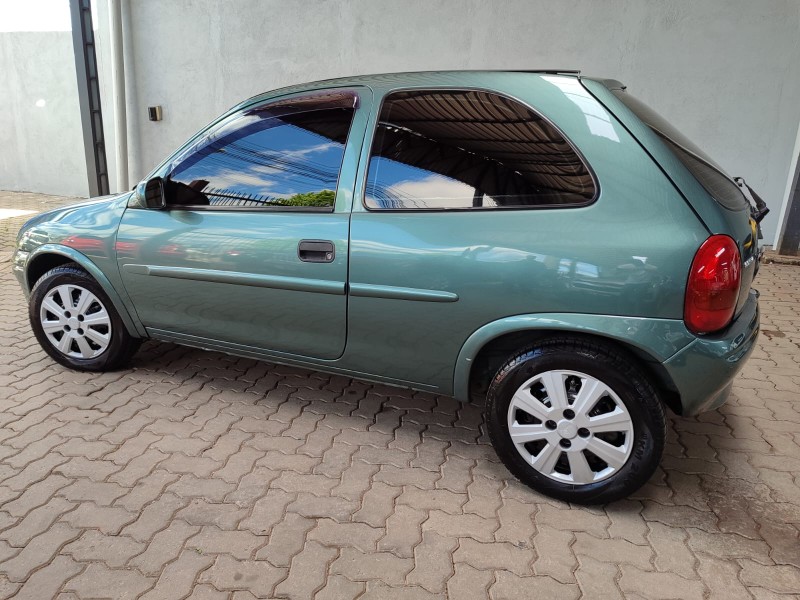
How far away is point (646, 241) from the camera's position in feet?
7.36

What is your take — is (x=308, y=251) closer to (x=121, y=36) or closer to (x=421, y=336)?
(x=421, y=336)

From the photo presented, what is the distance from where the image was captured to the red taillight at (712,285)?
219 centimetres

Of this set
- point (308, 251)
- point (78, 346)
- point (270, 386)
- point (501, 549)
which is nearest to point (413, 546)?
point (501, 549)

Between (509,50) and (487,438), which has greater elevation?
(509,50)

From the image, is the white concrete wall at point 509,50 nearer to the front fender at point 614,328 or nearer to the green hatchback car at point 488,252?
the green hatchback car at point 488,252

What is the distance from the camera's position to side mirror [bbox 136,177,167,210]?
3.15m

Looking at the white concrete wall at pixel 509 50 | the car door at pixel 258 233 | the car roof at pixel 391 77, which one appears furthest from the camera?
the white concrete wall at pixel 509 50

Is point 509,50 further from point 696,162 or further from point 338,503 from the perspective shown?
point 338,503

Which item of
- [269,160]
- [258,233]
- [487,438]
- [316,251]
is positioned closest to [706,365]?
[487,438]

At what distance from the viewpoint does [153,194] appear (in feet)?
10.4

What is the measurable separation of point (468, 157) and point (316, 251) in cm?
79

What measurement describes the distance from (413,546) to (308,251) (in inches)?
52.4

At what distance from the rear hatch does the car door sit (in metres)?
1.14

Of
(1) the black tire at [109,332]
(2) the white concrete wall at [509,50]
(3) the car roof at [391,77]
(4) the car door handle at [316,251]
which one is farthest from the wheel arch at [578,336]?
(2) the white concrete wall at [509,50]
